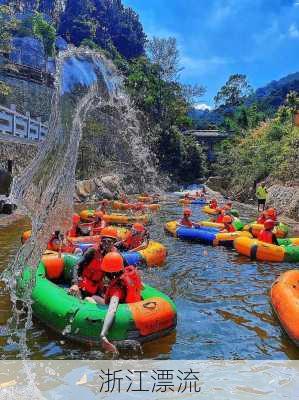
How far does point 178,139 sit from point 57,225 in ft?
113

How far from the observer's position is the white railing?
21469 millimetres

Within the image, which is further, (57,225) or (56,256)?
(57,225)

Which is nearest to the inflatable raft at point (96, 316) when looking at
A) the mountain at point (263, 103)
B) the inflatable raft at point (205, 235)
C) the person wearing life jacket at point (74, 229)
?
the person wearing life jacket at point (74, 229)

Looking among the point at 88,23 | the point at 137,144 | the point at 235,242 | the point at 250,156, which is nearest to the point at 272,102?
the point at 88,23

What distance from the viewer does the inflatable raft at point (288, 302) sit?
639 centimetres

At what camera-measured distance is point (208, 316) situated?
751cm

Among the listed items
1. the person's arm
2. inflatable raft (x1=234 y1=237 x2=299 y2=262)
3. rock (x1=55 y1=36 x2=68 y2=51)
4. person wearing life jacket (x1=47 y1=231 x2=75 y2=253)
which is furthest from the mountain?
the person's arm

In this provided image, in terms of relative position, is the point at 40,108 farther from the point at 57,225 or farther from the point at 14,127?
the point at 57,225

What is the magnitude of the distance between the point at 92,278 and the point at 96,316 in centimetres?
109

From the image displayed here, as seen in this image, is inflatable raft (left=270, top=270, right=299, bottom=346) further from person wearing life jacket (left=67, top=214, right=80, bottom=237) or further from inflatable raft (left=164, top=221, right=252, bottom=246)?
person wearing life jacket (left=67, top=214, right=80, bottom=237)

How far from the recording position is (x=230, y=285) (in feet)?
31.1

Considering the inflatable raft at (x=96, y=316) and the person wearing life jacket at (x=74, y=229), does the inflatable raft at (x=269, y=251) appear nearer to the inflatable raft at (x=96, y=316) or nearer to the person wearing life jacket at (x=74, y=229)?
the person wearing life jacket at (x=74, y=229)

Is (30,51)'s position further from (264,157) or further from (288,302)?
(288,302)

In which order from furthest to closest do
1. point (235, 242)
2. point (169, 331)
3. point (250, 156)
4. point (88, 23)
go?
point (88, 23) → point (250, 156) → point (235, 242) → point (169, 331)
